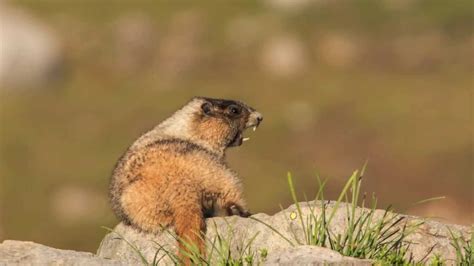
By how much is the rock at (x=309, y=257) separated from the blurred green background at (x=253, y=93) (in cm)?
2944

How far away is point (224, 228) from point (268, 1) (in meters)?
52.4

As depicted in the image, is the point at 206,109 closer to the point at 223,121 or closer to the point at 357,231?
the point at 223,121

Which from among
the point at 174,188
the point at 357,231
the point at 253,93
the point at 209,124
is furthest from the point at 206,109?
the point at 253,93

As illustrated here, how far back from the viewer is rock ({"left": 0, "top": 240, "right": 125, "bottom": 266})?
1107 centimetres

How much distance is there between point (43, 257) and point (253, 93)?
43.4 meters

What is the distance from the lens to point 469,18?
59.0 metres

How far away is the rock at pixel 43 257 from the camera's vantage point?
11.1 metres

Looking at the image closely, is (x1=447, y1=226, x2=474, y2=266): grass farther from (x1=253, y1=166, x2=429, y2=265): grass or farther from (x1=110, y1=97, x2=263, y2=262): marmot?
(x1=110, y1=97, x2=263, y2=262): marmot

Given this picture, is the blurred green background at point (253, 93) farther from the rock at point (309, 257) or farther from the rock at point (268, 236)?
the rock at point (309, 257)

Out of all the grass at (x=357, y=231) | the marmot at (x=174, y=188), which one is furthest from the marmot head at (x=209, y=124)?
the grass at (x=357, y=231)

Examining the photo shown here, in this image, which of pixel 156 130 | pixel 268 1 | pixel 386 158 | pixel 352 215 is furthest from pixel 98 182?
pixel 352 215

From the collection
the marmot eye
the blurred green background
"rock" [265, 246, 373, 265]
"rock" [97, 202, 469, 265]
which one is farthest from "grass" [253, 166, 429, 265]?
the blurred green background

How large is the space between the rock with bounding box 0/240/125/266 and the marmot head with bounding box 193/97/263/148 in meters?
2.88

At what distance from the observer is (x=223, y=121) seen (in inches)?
543
